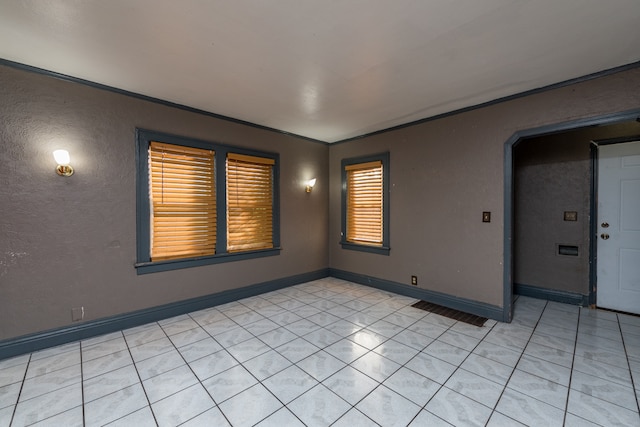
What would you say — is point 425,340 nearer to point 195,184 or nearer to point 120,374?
point 120,374

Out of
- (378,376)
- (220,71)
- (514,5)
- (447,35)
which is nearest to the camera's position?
(514,5)

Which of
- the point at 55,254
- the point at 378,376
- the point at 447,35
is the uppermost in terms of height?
the point at 447,35

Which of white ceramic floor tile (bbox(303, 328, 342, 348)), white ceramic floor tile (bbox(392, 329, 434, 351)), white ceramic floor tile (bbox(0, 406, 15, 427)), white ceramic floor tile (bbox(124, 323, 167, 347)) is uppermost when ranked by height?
white ceramic floor tile (bbox(124, 323, 167, 347))

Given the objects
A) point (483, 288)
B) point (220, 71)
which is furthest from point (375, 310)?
point (220, 71)

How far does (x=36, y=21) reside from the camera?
6.33 feet

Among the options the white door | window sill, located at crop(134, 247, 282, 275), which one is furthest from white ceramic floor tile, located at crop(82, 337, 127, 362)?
the white door

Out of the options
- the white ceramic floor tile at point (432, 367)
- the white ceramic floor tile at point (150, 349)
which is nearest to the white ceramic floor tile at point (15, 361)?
the white ceramic floor tile at point (150, 349)

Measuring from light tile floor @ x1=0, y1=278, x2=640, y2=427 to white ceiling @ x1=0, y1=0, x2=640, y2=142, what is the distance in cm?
270

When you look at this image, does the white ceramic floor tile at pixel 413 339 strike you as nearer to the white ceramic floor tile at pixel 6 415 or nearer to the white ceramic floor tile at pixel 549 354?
the white ceramic floor tile at pixel 549 354

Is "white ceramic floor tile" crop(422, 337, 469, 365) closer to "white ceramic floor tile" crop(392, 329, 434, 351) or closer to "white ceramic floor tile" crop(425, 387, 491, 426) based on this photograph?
"white ceramic floor tile" crop(392, 329, 434, 351)

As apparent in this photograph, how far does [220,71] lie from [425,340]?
11.2 ft

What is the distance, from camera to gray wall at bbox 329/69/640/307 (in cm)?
283

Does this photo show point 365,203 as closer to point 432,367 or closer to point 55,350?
point 432,367

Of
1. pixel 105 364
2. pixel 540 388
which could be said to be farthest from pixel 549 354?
pixel 105 364
